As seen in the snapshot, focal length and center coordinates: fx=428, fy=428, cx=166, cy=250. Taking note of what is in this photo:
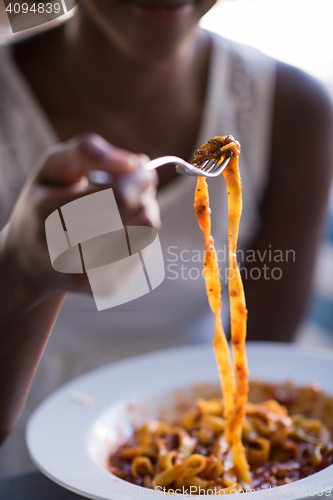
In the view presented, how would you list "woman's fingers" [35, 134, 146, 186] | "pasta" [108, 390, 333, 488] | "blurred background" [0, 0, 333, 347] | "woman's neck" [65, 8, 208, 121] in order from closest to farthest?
"woman's fingers" [35, 134, 146, 186]
"pasta" [108, 390, 333, 488]
"blurred background" [0, 0, 333, 347]
"woman's neck" [65, 8, 208, 121]

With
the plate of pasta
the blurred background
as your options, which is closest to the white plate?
the plate of pasta

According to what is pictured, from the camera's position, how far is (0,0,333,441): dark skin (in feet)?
0.89

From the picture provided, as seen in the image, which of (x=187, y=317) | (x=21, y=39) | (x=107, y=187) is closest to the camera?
(x=107, y=187)

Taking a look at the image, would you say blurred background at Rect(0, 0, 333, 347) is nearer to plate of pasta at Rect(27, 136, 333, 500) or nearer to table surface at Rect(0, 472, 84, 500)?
plate of pasta at Rect(27, 136, 333, 500)

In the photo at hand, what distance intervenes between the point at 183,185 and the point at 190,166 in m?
0.48

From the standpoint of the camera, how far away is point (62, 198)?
0.27 metres

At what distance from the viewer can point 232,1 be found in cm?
49

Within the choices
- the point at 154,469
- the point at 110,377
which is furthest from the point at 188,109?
the point at 154,469

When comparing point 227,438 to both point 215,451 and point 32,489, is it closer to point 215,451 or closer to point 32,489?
point 215,451

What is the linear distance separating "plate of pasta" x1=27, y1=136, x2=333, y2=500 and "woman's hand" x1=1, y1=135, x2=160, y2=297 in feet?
0.23

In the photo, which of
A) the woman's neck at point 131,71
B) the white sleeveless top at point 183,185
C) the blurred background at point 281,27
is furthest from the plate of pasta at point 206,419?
the woman's neck at point 131,71

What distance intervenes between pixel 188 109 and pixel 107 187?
586 millimetres

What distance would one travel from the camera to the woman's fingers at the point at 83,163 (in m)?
0.25

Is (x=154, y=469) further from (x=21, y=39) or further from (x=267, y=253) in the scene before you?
(x=21, y=39)
